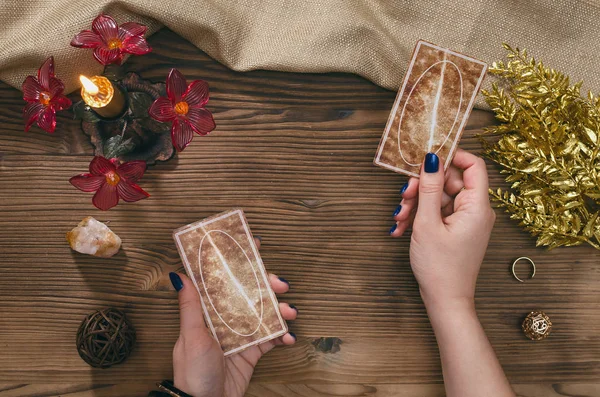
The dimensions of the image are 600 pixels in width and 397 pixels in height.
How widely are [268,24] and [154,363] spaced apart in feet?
2.70

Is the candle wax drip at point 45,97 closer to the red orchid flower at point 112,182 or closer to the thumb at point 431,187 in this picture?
the red orchid flower at point 112,182

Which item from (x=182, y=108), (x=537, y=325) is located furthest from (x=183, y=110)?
(x=537, y=325)

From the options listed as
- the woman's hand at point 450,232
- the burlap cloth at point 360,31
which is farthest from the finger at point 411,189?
the burlap cloth at point 360,31

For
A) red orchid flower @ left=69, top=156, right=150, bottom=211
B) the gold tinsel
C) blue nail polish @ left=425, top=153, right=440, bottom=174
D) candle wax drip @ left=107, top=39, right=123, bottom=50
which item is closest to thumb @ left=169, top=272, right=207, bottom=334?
red orchid flower @ left=69, top=156, right=150, bottom=211

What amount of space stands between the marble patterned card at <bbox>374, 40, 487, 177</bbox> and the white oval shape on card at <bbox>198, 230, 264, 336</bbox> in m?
0.38

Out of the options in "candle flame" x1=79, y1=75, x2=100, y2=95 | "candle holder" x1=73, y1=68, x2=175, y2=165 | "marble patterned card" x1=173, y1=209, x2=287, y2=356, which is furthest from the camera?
"marble patterned card" x1=173, y1=209, x2=287, y2=356

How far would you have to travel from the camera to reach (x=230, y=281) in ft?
3.17

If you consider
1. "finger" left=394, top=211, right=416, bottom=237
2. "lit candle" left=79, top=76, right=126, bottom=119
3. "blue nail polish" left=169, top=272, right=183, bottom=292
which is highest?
"lit candle" left=79, top=76, right=126, bottom=119

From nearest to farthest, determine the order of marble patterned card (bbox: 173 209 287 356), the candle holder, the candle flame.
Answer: the candle flame → the candle holder → marble patterned card (bbox: 173 209 287 356)

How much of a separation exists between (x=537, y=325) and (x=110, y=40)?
108cm

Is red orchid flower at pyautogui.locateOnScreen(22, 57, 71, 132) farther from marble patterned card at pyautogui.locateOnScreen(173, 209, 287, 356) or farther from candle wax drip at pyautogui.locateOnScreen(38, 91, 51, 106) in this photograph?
marble patterned card at pyautogui.locateOnScreen(173, 209, 287, 356)

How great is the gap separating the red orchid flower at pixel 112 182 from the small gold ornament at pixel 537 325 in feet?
2.94

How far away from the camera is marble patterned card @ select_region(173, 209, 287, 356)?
958 millimetres

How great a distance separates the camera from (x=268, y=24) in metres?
0.97
